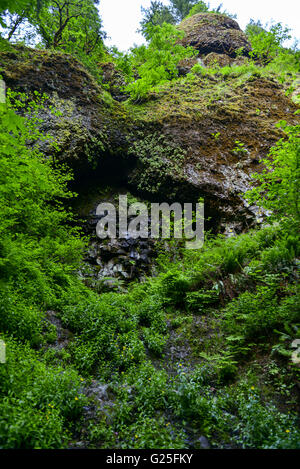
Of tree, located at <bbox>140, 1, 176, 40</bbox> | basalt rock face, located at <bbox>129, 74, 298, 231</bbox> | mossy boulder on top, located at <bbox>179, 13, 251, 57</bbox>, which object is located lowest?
basalt rock face, located at <bbox>129, 74, 298, 231</bbox>

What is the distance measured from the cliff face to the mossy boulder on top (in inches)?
379

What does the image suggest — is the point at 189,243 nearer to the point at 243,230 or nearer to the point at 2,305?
the point at 243,230

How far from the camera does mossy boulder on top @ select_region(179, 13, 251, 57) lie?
1939cm

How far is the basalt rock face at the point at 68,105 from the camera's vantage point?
9609 millimetres

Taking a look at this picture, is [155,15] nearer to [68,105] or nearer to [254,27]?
[254,27]

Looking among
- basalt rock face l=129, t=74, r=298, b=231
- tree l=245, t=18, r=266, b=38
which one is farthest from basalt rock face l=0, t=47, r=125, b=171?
tree l=245, t=18, r=266, b=38

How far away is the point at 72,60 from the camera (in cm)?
1157

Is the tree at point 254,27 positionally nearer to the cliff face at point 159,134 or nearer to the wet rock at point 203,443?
the cliff face at point 159,134

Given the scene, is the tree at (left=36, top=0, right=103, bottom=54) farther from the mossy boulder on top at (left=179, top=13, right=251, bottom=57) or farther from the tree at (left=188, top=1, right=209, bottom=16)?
the tree at (left=188, top=1, right=209, bottom=16)

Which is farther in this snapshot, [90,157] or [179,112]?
[179,112]

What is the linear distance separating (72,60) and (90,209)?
23.7ft

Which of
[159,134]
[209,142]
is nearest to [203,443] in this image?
[209,142]

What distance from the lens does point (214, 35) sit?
20.1m

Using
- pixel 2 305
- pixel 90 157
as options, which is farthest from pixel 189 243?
pixel 2 305
